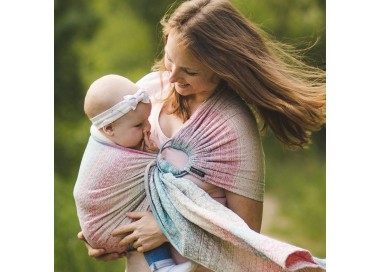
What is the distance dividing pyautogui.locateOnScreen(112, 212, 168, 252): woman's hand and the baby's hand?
171 millimetres

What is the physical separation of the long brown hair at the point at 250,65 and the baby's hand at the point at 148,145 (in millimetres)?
259

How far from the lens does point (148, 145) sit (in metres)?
2.47

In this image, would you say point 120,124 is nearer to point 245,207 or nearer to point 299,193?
point 245,207

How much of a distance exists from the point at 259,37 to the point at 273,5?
0.17 m

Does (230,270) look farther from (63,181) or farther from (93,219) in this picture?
(63,181)

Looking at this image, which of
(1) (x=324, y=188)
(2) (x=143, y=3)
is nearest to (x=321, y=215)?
(1) (x=324, y=188)

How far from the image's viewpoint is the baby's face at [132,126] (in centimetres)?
243

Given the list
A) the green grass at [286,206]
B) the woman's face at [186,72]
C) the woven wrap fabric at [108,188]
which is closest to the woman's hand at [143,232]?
the woven wrap fabric at [108,188]

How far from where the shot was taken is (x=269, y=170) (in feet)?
9.28

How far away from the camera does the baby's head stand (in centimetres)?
242

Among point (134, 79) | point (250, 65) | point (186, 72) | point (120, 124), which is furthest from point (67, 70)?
point (250, 65)

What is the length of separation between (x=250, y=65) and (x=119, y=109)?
37 centimetres

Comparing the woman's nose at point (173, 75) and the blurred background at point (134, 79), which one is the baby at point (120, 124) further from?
the blurred background at point (134, 79)

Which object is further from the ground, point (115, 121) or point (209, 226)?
point (115, 121)
